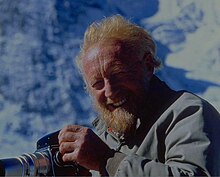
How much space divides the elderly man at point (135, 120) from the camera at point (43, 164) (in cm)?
8

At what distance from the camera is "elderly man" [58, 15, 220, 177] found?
0.77m

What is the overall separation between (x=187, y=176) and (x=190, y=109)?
158 millimetres

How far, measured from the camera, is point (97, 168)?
80 centimetres

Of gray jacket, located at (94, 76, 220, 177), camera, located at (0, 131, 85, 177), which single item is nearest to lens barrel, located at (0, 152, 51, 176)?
camera, located at (0, 131, 85, 177)

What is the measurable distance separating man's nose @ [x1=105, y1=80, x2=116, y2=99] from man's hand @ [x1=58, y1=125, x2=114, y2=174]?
19 centimetres

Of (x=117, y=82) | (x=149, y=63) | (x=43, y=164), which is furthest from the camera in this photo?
(x=149, y=63)

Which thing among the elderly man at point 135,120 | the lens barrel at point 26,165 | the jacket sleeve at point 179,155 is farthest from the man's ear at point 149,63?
the lens barrel at point 26,165

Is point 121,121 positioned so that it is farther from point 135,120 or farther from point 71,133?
point 71,133

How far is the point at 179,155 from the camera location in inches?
Answer: 30.7

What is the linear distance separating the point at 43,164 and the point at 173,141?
263 millimetres

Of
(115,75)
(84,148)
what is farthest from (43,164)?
(115,75)

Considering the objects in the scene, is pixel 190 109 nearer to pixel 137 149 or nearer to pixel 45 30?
pixel 137 149

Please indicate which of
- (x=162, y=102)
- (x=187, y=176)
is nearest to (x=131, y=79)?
(x=162, y=102)

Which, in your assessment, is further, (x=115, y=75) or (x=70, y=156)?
(x=115, y=75)
